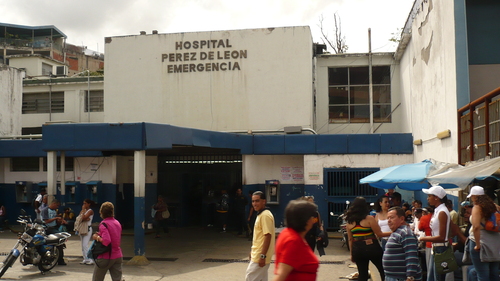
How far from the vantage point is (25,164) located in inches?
825

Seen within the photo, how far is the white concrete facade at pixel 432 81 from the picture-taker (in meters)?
11.9

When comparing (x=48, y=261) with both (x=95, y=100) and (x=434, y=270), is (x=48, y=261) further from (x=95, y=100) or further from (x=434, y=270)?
(x=95, y=100)

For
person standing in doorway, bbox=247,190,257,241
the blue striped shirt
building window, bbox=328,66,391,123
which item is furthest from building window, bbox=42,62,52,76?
the blue striped shirt

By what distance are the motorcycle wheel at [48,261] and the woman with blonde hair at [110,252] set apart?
3.58 metres

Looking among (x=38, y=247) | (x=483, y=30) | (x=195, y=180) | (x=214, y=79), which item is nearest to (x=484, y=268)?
(x=483, y=30)

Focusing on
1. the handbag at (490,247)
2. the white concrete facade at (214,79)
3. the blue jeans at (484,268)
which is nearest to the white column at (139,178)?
the white concrete facade at (214,79)

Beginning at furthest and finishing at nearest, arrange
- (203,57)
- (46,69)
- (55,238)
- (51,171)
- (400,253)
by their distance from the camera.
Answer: (46,69) → (203,57) → (51,171) → (55,238) → (400,253)

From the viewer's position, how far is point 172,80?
20812 millimetres

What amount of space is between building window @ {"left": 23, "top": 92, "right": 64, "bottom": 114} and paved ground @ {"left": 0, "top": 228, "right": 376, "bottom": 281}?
994cm

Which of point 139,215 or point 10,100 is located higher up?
point 10,100

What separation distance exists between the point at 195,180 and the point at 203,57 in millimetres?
4922

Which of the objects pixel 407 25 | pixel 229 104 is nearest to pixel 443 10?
pixel 407 25

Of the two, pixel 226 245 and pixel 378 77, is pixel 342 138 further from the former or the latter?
pixel 226 245

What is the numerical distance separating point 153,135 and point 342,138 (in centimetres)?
779
